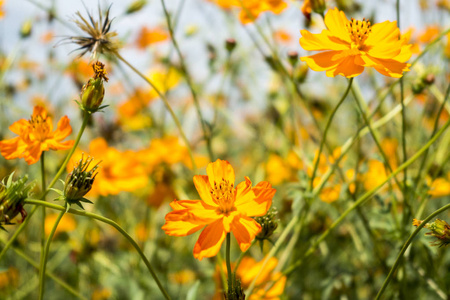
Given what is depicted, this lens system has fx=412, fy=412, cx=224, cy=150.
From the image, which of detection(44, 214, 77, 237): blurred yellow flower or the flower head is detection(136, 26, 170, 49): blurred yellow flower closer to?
detection(44, 214, 77, 237): blurred yellow flower

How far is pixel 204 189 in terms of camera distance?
530mm

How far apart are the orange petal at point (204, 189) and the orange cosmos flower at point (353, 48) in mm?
204

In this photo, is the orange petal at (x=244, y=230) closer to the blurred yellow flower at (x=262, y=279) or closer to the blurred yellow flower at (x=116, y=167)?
the blurred yellow flower at (x=262, y=279)

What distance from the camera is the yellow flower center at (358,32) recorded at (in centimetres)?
59

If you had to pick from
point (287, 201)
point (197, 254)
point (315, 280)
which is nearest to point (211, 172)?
point (197, 254)

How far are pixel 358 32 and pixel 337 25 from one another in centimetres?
4

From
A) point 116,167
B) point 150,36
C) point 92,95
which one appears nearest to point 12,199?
point 92,95

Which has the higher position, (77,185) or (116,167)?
(116,167)

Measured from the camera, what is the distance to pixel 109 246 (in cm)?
134

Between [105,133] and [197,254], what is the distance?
41.4 inches

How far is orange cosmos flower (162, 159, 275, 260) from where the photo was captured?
1.56 ft

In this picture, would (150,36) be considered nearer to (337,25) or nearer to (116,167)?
(116,167)

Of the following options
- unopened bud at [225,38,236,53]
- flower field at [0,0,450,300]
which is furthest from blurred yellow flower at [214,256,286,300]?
unopened bud at [225,38,236,53]

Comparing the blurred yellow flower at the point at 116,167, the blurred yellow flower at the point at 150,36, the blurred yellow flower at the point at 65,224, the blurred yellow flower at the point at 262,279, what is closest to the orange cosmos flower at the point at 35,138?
the blurred yellow flower at the point at 262,279
